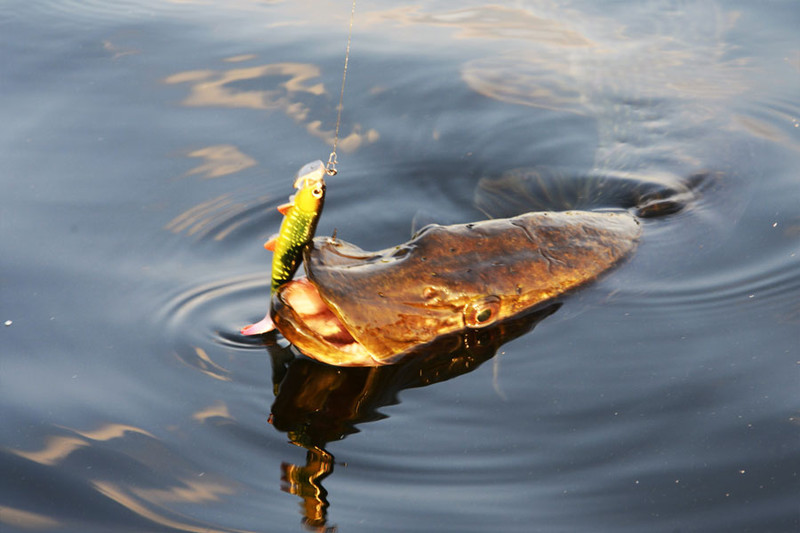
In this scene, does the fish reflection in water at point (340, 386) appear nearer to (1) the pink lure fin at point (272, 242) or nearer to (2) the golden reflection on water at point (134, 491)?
(2) the golden reflection on water at point (134, 491)

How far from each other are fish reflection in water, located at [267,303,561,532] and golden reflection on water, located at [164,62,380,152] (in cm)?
219

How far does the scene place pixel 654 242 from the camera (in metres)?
4.49

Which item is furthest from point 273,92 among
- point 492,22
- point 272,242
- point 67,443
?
point 67,443

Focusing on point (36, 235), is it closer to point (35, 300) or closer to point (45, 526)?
point (35, 300)

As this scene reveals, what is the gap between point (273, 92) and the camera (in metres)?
6.37

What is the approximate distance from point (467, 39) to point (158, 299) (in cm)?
410

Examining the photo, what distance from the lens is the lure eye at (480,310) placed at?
3795mm

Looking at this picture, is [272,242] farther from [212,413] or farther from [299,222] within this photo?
[212,413]

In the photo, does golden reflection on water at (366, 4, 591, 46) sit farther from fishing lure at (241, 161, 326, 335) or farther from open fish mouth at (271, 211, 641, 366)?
fishing lure at (241, 161, 326, 335)

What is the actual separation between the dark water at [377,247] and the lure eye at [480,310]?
99mm

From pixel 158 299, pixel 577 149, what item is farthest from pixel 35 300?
pixel 577 149

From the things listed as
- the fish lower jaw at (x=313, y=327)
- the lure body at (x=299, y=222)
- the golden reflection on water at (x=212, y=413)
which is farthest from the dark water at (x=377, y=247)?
the lure body at (x=299, y=222)

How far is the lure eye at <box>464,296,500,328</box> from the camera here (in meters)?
3.79

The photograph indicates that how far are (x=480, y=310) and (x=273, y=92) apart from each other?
3.13 m
